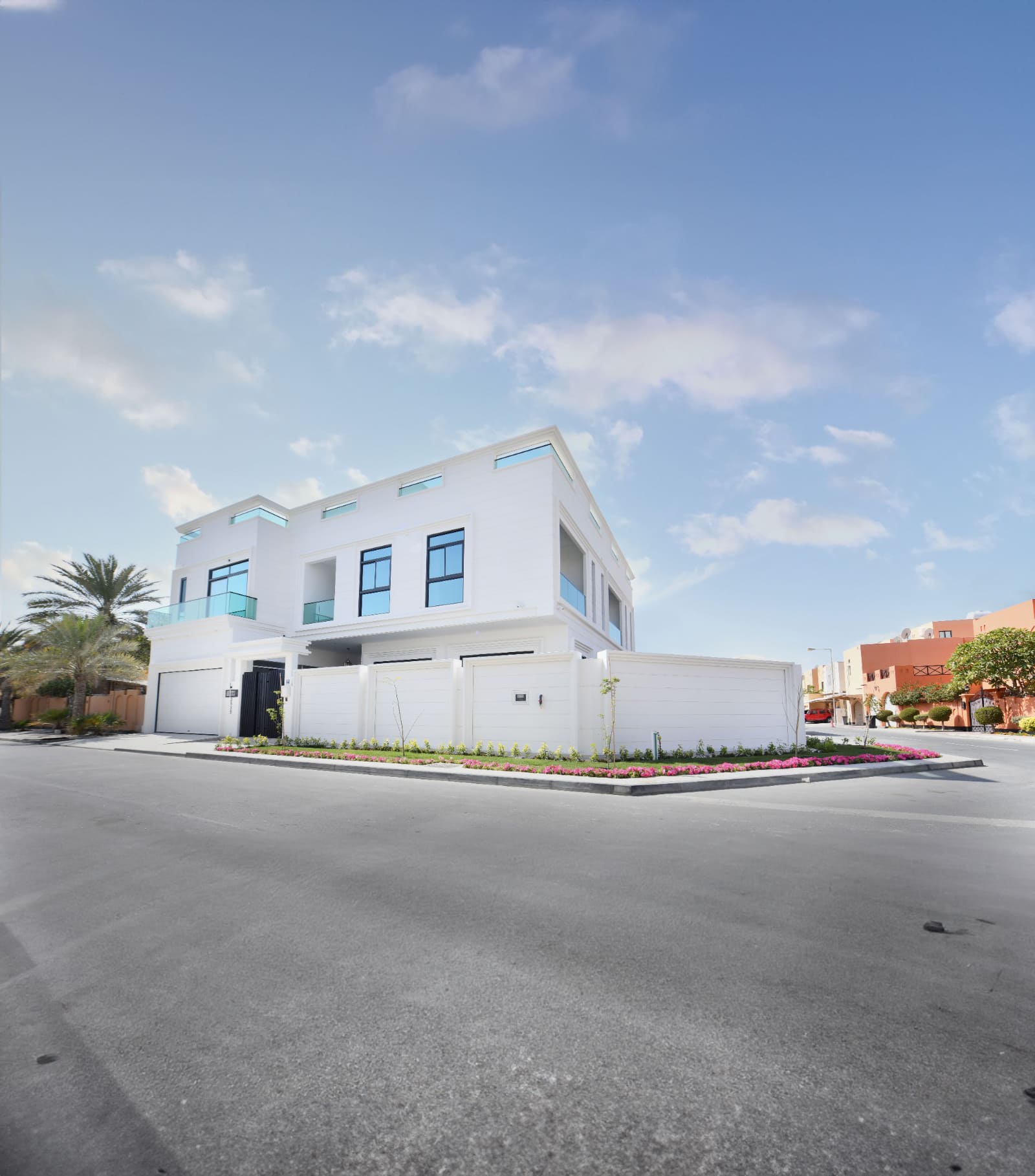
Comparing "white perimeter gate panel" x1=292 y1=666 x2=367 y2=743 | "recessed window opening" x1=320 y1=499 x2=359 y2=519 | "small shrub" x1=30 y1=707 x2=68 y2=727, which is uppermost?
"recessed window opening" x1=320 y1=499 x2=359 y2=519

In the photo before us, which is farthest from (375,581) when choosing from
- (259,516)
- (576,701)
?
(576,701)

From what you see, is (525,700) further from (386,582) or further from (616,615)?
(616,615)

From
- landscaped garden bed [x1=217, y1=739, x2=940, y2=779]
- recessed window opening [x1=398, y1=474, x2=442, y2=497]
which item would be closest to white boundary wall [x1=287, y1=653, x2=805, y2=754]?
landscaped garden bed [x1=217, y1=739, x2=940, y2=779]

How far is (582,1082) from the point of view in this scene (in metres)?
2.36

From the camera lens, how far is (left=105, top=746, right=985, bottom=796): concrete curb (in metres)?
10.7

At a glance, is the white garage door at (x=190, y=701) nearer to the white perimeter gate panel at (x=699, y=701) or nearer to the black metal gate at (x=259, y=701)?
the black metal gate at (x=259, y=701)

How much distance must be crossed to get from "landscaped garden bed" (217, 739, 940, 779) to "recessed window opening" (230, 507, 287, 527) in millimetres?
11787

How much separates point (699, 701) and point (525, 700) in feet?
14.3

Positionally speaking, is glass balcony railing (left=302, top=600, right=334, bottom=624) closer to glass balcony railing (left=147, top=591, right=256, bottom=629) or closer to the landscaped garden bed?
glass balcony railing (left=147, top=591, right=256, bottom=629)

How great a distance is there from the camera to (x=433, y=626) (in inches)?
867

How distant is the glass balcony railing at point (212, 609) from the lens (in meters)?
24.8

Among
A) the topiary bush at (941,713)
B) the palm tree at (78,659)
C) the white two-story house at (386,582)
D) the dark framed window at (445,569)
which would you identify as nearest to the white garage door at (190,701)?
the white two-story house at (386,582)

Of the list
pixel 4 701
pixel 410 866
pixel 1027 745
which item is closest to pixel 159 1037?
pixel 410 866

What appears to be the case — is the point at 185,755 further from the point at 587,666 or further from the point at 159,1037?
the point at 159,1037
